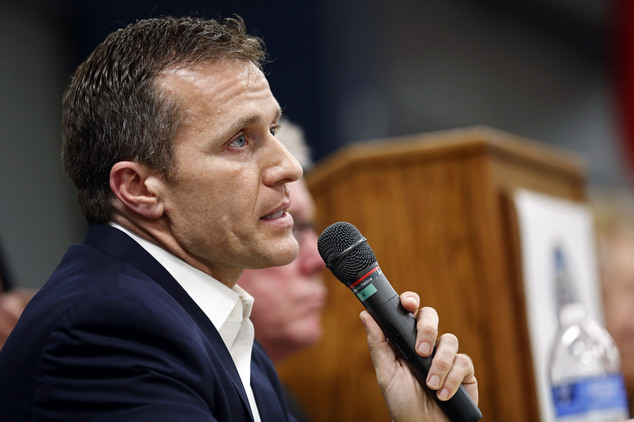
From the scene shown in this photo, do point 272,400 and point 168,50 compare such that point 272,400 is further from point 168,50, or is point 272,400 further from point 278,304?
point 278,304

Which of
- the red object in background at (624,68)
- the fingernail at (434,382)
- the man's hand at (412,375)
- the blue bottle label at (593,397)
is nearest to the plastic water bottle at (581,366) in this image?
the blue bottle label at (593,397)

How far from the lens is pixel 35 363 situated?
1.14m

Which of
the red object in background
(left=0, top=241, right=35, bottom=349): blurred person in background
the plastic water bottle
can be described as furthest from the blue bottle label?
the red object in background

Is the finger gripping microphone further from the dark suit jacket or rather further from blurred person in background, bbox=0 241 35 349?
blurred person in background, bbox=0 241 35 349

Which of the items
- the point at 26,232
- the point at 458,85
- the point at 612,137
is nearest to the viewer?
the point at 26,232

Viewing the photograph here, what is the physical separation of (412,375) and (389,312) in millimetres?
156

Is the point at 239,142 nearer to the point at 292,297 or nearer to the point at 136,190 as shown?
the point at 136,190

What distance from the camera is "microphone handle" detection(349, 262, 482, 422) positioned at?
1.25 metres

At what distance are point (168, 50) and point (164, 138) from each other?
16 centimetres

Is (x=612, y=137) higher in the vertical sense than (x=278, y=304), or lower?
lower

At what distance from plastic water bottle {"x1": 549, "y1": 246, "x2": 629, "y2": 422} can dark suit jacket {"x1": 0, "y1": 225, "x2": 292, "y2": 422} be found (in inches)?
46.5

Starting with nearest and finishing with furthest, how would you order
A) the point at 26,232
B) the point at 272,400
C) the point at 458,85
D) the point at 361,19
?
1. the point at 272,400
2. the point at 26,232
3. the point at 361,19
4. the point at 458,85

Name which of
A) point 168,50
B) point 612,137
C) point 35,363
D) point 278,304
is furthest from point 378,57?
point 612,137

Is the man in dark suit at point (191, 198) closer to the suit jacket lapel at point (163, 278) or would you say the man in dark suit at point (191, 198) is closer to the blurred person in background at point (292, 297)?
the suit jacket lapel at point (163, 278)
